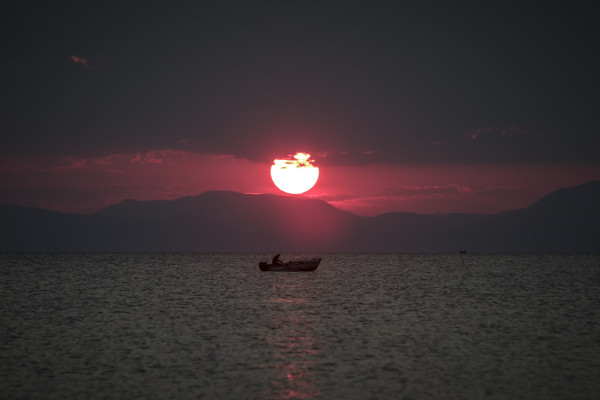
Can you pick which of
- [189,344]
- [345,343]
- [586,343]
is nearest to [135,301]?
[189,344]

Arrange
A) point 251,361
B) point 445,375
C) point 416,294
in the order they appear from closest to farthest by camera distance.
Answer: point 445,375 → point 251,361 → point 416,294

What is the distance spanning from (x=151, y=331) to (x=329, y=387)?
82.7ft

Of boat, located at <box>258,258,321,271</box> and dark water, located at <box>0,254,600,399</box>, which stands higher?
dark water, located at <box>0,254,600,399</box>

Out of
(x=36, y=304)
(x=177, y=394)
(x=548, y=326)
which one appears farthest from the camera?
(x=36, y=304)

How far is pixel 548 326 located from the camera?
57344 millimetres

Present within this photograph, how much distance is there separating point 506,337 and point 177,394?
2944cm

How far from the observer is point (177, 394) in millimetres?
30453

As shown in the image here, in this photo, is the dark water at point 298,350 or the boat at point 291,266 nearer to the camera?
the dark water at point 298,350

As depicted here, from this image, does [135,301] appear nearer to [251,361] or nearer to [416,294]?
[416,294]

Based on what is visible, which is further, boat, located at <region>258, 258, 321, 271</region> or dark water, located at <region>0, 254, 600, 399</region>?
boat, located at <region>258, 258, 321, 271</region>

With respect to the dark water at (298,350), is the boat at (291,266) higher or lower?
lower

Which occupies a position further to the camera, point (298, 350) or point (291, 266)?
point (291, 266)

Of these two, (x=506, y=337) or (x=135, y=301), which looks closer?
(x=506, y=337)

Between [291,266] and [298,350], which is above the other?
[298,350]
